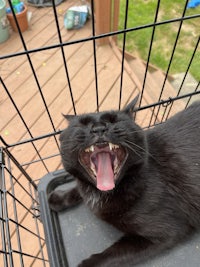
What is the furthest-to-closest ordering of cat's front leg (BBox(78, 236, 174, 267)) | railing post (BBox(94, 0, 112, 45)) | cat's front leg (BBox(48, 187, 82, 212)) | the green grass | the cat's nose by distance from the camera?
the green grass < railing post (BBox(94, 0, 112, 45)) < cat's front leg (BBox(48, 187, 82, 212)) < cat's front leg (BBox(78, 236, 174, 267)) < the cat's nose

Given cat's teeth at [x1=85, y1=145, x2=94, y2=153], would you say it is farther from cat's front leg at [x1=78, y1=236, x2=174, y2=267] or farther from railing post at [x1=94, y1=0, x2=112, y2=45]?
railing post at [x1=94, y1=0, x2=112, y2=45]

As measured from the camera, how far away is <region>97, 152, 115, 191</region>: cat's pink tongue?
707 mm

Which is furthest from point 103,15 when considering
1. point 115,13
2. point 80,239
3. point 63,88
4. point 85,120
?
point 80,239

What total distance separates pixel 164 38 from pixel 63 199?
1609mm

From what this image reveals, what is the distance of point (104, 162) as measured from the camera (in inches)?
29.1

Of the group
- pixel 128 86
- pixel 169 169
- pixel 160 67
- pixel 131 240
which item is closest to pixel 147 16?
pixel 160 67

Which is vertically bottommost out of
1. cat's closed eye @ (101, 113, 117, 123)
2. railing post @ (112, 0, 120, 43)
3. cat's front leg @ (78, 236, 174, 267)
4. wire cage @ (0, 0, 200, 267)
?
cat's front leg @ (78, 236, 174, 267)

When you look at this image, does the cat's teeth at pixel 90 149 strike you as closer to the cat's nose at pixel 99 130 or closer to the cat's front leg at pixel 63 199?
the cat's nose at pixel 99 130

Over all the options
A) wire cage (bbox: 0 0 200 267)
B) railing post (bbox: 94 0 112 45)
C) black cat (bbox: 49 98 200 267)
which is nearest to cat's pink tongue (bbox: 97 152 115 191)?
black cat (bbox: 49 98 200 267)

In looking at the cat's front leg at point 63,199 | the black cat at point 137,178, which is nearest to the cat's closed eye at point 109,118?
the black cat at point 137,178

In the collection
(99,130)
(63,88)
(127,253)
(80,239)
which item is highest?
(63,88)

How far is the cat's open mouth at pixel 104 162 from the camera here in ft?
2.32

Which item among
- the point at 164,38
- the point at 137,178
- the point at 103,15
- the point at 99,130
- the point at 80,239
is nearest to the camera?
the point at 99,130

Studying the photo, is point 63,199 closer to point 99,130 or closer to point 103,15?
point 99,130
